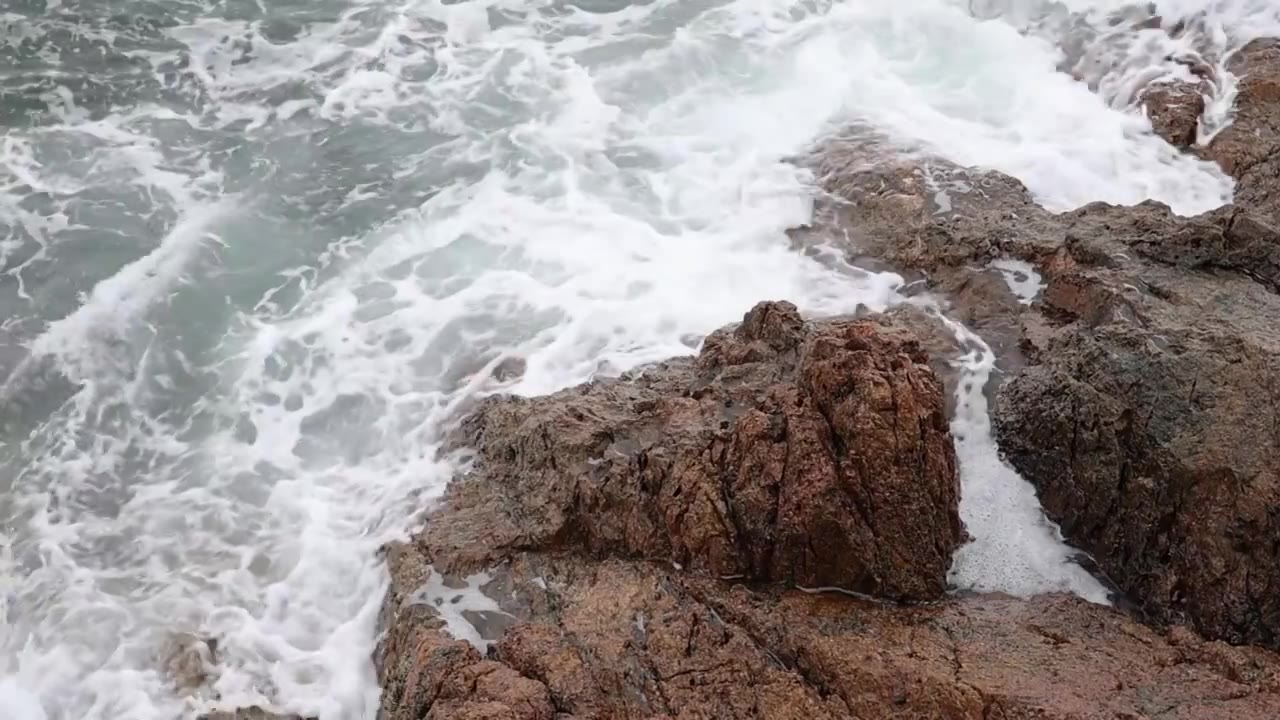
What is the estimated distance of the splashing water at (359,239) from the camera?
8.05 meters

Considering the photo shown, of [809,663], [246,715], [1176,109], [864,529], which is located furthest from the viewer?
[1176,109]

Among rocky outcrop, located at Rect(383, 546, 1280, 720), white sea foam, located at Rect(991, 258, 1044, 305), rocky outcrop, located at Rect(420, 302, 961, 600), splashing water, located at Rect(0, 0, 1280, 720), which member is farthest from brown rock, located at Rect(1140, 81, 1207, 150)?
rocky outcrop, located at Rect(383, 546, 1280, 720)

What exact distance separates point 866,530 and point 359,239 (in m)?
7.56

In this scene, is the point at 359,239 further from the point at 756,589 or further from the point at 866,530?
the point at 866,530

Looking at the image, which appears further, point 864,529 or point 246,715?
point 246,715

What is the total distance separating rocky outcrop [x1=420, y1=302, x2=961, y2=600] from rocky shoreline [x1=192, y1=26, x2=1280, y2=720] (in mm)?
20

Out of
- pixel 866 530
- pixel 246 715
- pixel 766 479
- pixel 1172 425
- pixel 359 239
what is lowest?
pixel 246 715

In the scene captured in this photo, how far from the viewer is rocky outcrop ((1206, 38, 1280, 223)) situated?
10.1 metres

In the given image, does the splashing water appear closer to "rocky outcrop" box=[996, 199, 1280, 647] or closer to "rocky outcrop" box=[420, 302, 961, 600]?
"rocky outcrop" box=[996, 199, 1280, 647]

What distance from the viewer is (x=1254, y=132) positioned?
35.8 feet

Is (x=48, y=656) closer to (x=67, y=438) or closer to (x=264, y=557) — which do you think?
(x=264, y=557)

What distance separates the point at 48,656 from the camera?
7738mm

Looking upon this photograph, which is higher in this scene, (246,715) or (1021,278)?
(1021,278)

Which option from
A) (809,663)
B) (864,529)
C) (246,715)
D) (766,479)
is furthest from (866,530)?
(246,715)
